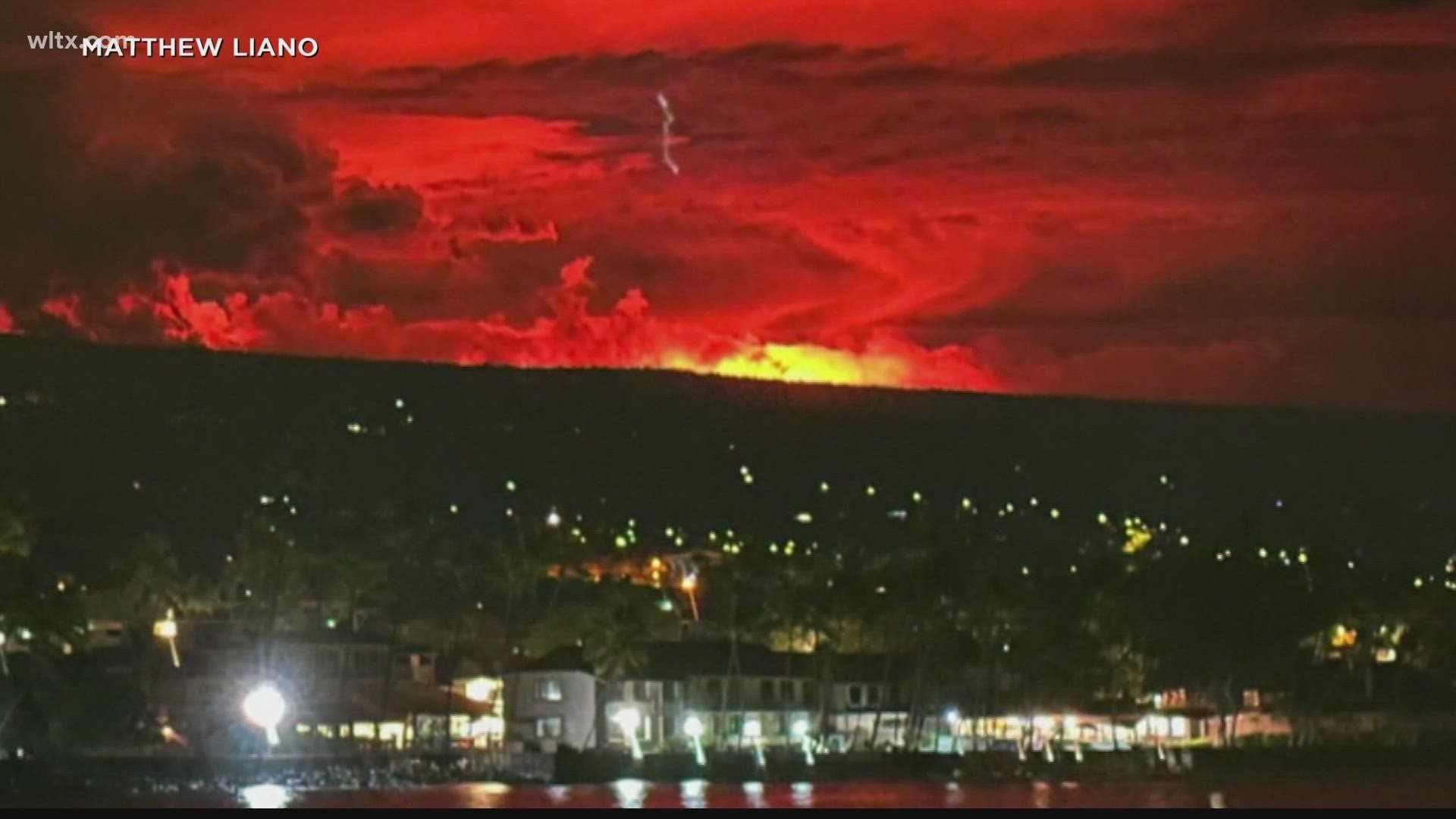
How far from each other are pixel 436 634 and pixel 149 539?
11.9 meters

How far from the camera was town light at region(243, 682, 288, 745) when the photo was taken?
272 feet

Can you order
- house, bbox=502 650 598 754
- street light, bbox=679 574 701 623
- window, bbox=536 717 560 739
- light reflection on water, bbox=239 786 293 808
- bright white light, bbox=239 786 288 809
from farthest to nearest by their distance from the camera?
street light, bbox=679 574 701 623 < window, bbox=536 717 560 739 < house, bbox=502 650 598 754 < light reflection on water, bbox=239 786 293 808 < bright white light, bbox=239 786 288 809

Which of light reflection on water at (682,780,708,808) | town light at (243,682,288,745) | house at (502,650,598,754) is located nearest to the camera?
light reflection on water at (682,780,708,808)

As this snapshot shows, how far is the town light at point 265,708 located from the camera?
8288 centimetres

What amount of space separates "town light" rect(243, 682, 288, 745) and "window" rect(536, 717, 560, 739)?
870 cm

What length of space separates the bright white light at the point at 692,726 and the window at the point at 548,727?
4.53 m

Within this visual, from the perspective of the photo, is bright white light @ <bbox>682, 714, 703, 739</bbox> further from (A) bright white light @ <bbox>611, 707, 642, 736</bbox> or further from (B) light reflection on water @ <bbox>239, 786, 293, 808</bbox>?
(B) light reflection on water @ <bbox>239, 786, 293, 808</bbox>

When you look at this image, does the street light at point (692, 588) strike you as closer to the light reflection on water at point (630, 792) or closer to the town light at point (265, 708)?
the town light at point (265, 708)

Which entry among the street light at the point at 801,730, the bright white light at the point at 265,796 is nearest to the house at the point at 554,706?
the street light at the point at 801,730

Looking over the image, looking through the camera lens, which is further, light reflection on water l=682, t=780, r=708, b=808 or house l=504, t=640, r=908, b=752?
house l=504, t=640, r=908, b=752

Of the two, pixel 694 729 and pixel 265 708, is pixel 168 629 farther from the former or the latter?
pixel 694 729

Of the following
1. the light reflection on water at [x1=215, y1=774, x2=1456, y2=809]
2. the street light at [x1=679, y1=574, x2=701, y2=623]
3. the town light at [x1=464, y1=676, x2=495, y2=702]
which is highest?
the street light at [x1=679, y1=574, x2=701, y2=623]

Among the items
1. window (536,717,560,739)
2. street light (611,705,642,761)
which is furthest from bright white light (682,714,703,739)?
window (536,717,560,739)
